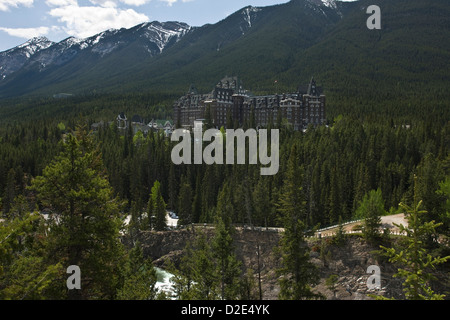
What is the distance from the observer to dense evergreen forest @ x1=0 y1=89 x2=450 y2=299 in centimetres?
1517

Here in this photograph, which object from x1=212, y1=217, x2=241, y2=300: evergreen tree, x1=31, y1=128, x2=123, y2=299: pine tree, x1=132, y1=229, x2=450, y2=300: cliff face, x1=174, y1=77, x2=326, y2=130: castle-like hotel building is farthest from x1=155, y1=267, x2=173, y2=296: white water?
x1=174, y1=77, x2=326, y2=130: castle-like hotel building

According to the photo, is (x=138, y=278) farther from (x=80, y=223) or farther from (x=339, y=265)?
(x=339, y=265)

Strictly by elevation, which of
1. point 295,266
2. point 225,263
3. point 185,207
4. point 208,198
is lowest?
point 185,207

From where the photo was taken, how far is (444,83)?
626ft

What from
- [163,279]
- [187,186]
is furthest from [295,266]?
[187,186]

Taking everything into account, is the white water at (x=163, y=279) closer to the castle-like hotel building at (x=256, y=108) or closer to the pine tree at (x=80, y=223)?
the pine tree at (x=80, y=223)

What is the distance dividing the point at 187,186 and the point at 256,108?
69082mm

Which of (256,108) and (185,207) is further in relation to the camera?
(256,108)

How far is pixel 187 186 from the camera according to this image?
68688 millimetres

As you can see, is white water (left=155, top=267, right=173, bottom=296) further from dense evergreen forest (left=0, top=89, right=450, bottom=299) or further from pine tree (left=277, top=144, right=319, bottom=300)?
pine tree (left=277, top=144, right=319, bottom=300)

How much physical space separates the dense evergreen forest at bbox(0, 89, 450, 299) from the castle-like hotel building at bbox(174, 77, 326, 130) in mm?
9993

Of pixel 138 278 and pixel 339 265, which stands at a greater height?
pixel 138 278
